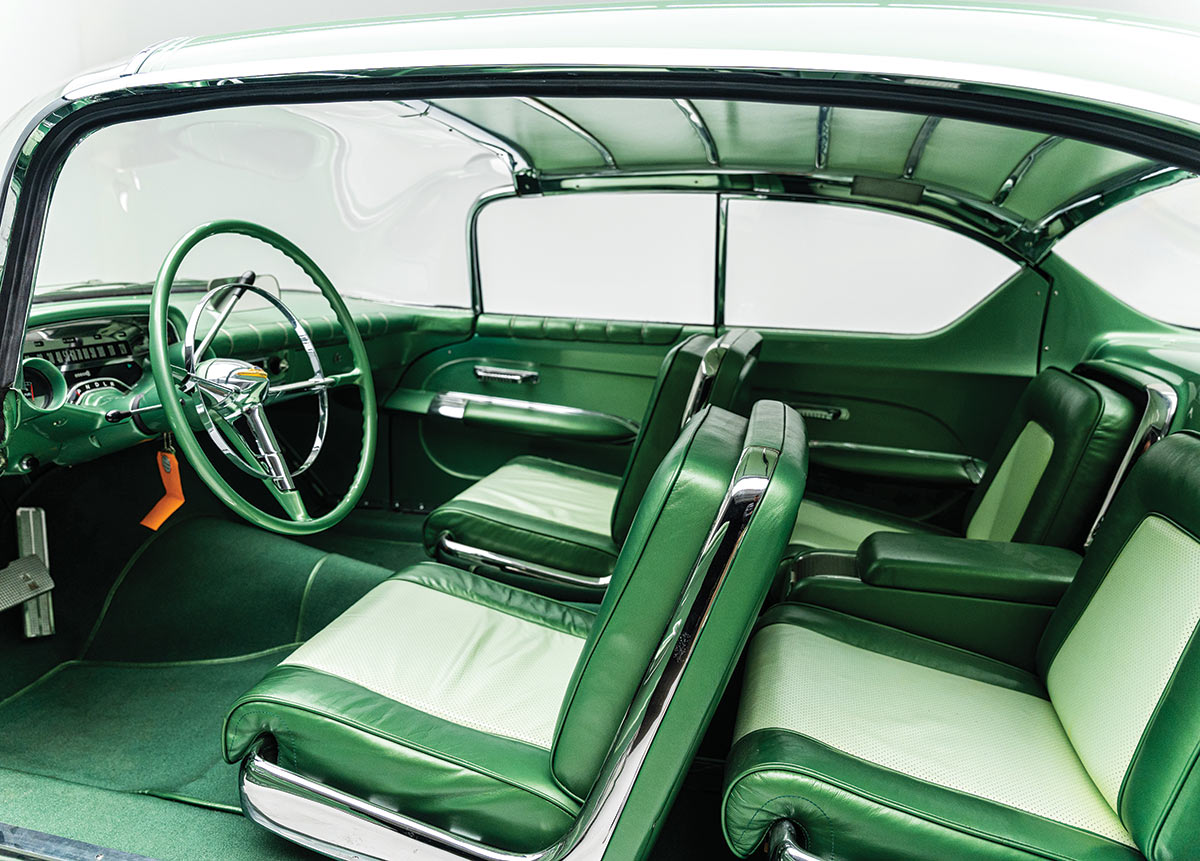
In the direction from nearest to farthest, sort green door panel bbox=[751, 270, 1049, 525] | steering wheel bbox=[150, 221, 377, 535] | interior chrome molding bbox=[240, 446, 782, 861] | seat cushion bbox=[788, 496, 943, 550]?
interior chrome molding bbox=[240, 446, 782, 861] < steering wheel bbox=[150, 221, 377, 535] < seat cushion bbox=[788, 496, 943, 550] < green door panel bbox=[751, 270, 1049, 525]

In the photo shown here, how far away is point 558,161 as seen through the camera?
2809 millimetres

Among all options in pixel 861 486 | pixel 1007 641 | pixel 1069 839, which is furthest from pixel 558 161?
pixel 1069 839

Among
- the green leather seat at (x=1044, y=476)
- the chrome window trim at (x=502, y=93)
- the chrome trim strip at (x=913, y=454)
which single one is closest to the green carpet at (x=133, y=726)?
the chrome window trim at (x=502, y=93)

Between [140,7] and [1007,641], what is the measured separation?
16.8 ft

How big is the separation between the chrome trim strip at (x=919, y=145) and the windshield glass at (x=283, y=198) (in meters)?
1.16

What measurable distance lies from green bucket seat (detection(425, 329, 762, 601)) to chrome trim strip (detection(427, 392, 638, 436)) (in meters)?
0.49

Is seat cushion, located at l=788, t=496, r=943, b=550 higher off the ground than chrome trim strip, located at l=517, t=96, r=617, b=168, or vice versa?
chrome trim strip, located at l=517, t=96, r=617, b=168

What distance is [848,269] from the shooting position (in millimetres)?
2770

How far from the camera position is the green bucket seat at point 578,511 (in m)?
1.92

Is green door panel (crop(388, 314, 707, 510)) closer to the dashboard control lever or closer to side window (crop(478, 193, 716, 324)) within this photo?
side window (crop(478, 193, 716, 324))

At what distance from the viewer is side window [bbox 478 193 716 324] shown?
2934 millimetres

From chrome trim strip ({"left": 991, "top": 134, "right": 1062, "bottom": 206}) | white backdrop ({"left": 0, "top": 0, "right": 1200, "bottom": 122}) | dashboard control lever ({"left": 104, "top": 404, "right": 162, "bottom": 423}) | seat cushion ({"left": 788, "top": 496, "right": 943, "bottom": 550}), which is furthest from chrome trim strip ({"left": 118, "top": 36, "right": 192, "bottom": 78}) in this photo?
white backdrop ({"left": 0, "top": 0, "right": 1200, "bottom": 122})

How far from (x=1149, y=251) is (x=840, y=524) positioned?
107 cm

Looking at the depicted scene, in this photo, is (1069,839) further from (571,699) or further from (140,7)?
(140,7)
